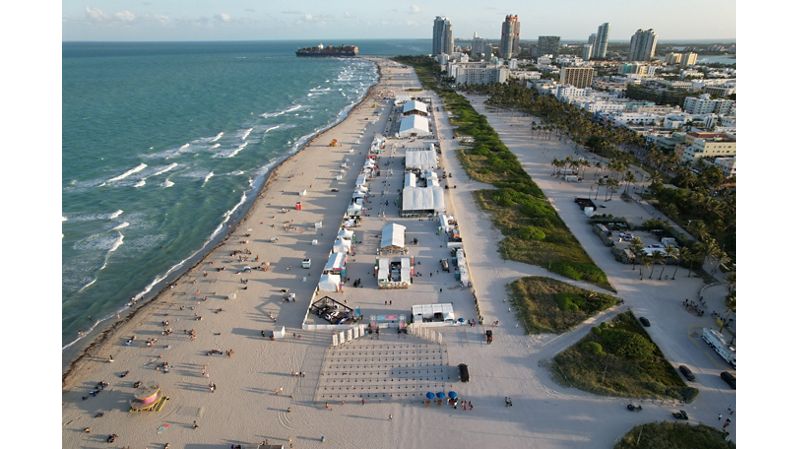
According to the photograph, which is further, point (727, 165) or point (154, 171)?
point (154, 171)

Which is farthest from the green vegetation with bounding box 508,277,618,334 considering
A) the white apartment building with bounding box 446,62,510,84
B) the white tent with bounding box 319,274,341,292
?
the white apartment building with bounding box 446,62,510,84

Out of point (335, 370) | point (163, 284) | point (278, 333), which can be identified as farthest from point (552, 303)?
point (163, 284)

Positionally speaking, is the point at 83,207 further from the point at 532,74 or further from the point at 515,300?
the point at 532,74

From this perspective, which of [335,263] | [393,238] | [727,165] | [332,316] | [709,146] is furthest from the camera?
[709,146]

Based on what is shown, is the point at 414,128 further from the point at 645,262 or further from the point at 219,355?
the point at 219,355

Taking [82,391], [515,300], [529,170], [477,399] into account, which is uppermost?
[529,170]

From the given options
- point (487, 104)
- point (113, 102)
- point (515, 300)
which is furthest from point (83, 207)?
point (487, 104)

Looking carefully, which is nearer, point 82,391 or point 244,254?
point 82,391

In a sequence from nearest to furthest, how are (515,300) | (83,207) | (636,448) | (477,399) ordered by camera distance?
(636,448) → (477,399) → (515,300) → (83,207)
